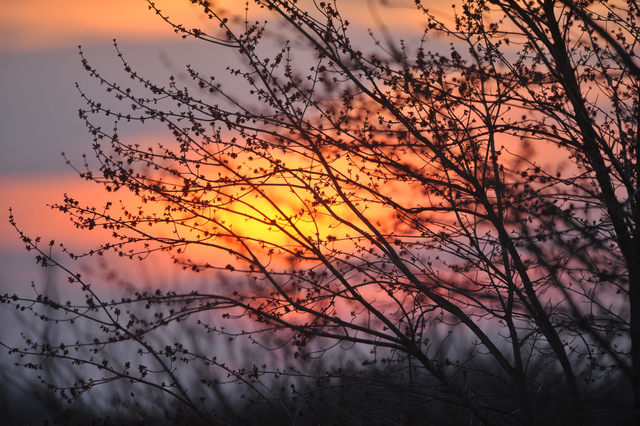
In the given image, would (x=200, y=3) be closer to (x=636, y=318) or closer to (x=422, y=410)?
(x=422, y=410)

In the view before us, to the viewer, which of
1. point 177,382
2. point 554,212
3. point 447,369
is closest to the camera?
point 554,212

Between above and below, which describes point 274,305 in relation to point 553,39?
below

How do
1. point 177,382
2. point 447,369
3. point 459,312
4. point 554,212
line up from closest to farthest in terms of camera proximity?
point 554,212 < point 177,382 < point 459,312 < point 447,369

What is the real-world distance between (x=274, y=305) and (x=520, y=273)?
250 cm

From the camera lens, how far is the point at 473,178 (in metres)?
5.58

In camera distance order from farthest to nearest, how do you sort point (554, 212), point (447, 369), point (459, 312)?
point (447, 369), point (459, 312), point (554, 212)

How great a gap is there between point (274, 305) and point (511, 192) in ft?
7.98

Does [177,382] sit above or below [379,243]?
below

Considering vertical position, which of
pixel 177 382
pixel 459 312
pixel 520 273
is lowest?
pixel 177 382

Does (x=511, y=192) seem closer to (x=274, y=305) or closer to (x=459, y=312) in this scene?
(x=459, y=312)

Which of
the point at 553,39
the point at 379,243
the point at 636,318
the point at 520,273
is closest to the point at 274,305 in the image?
the point at 379,243

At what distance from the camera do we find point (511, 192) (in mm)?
5371

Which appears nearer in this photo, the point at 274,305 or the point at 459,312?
the point at 274,305

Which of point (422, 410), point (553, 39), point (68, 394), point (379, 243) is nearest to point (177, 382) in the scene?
point (68, 394)
